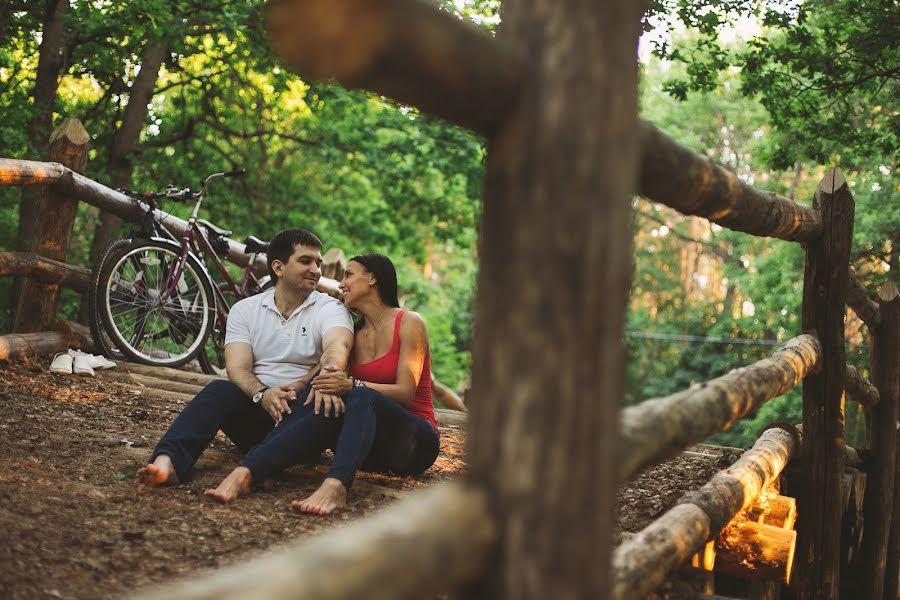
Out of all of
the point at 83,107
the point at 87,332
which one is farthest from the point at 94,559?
the point at 83,107

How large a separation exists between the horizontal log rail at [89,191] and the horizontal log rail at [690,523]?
166 inches

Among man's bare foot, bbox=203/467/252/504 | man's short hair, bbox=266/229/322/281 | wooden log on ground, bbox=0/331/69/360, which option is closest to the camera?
man's bare foot, bbox=203/467/252/504

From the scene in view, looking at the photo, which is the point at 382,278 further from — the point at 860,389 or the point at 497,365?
the point at 860,389

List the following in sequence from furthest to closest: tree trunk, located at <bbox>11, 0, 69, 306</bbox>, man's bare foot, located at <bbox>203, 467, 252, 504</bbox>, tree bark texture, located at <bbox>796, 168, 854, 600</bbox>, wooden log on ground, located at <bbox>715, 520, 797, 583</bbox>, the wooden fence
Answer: tree trunk, located at <bbox>11, 0, 69, 306</bbox>
tree bark texture, located at <bbox>796, 168, 854, 600</bbox>
man's bare foot, located at <bbox>203, 467, 252, 504</bbox>
wooden log on ground, located at <bbox>715, 520, 797, 583</bbox>
the wooden fence

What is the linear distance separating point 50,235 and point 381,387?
128 inches

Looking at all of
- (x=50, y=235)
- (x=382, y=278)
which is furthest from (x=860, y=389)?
(x=50, y=235)

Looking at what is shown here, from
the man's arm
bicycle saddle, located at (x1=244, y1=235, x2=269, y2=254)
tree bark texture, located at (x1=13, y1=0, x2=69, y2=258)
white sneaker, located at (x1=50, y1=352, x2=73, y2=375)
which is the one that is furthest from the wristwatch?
tree bark texture, located at (x1=13, y1=0, x2=69, y2=258)

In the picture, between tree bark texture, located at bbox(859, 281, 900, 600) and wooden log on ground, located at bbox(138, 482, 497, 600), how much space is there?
5260 millimetres

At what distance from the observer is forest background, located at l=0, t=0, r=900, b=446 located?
763 cm

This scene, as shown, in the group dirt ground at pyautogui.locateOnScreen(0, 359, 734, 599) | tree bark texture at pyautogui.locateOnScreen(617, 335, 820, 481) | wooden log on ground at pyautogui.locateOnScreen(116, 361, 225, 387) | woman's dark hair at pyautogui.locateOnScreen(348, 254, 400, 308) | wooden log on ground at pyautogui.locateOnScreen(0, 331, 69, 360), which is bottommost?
dirt ground at pyautogui.locateOnScreen(0, 359, 734, 599)

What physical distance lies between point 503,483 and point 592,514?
156 mm

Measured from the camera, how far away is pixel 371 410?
3.55 m

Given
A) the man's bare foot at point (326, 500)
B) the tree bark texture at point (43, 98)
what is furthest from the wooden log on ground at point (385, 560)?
the tree bark texture at point (43, 98)

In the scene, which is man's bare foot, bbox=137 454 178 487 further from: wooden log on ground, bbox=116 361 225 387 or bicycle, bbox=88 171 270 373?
bicycle, bbox=88 171 270 373
